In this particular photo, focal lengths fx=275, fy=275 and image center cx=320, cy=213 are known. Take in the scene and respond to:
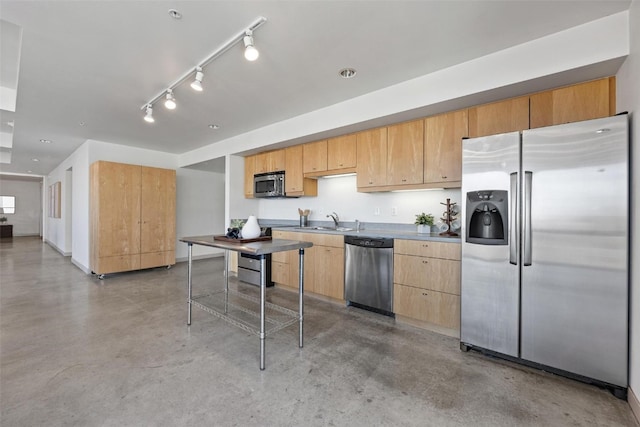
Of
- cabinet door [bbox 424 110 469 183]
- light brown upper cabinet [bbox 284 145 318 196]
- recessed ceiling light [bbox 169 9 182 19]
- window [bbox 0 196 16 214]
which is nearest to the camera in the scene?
recessed ceiling light [bbox 169 9 182 19]

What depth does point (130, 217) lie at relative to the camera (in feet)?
17.6

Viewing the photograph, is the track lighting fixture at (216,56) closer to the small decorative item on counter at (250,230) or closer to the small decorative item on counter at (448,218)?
the small decorative item on counter at (250,230)

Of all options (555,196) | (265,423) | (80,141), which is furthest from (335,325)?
(80,141)

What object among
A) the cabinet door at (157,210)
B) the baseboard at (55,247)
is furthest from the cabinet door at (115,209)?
the baseboard at (55,247)

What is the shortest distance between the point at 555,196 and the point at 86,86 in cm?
474

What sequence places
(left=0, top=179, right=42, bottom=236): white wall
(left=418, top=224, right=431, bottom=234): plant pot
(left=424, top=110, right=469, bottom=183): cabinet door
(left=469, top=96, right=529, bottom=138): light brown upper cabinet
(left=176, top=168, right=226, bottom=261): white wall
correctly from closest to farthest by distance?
(left=469, top=96, right=529, bottom=138): light brown upper cabinet
(left=424, top=110, right=469, bottom=183): cabinet door
(left=418, top=224, right=431, bottom=234): plant pot
(left=176, top=168, right=226, bottom=261): white wall
(left=0, top=179, right=42, bottom=236): white wall

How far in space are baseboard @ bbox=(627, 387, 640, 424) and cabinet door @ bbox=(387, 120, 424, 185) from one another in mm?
2219

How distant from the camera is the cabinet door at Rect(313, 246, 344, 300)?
11.8 ft

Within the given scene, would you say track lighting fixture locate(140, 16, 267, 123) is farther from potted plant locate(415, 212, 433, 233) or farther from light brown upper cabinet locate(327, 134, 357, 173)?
potted plant locate(415, 212, 433, 233)

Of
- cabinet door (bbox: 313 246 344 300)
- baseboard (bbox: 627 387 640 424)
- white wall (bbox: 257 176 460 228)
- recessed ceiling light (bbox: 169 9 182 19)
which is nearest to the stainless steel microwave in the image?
white wall (bbox: 257 176 460 228)

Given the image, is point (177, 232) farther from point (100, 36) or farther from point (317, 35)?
point (317, 35)

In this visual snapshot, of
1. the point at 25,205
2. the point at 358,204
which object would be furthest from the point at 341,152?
the point at 25,205

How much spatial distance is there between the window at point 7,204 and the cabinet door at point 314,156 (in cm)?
1538

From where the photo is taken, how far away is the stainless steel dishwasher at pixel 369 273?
3160 millimetres
